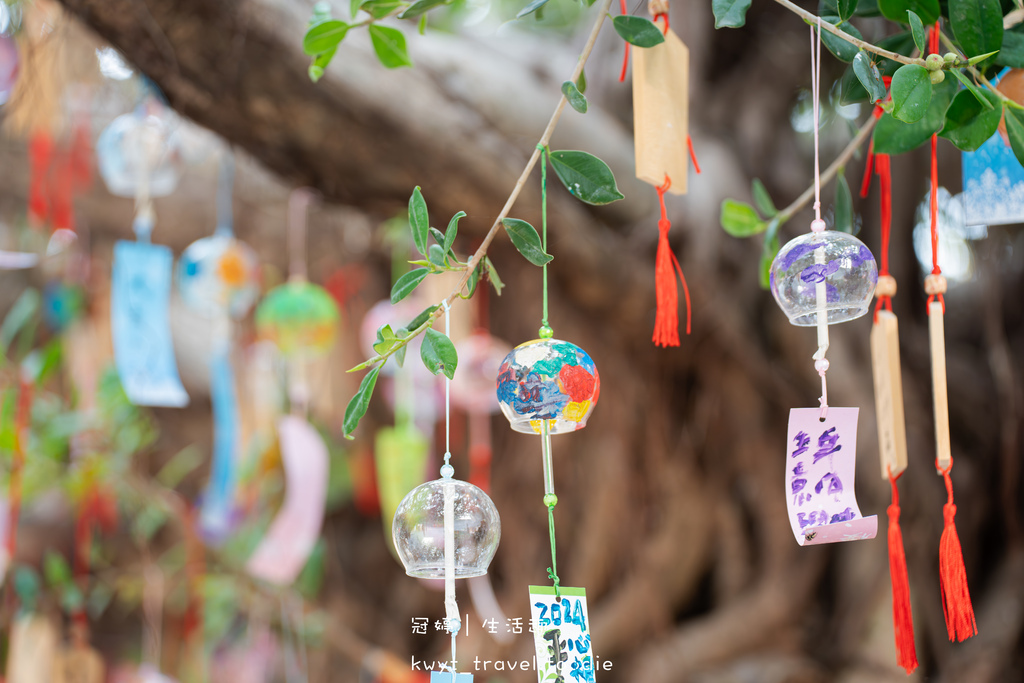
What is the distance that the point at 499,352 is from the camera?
120 cm

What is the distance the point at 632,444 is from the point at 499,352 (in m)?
0.29

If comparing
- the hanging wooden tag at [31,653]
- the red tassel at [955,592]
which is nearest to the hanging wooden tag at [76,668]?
the hanging wooden tag at [31,653]

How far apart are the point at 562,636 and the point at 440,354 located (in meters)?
0.18

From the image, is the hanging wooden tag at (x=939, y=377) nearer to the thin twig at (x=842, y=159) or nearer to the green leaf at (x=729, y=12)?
the thin twig at (x=842, y=159)

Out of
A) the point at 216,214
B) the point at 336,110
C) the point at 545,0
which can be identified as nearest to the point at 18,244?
the point at 216,214

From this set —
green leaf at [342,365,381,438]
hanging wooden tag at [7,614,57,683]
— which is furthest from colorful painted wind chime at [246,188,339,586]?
green leaf at [342,365,381,438]

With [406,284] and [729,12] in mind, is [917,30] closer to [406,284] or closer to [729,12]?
[729,12]

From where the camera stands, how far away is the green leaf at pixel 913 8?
17.3 inches

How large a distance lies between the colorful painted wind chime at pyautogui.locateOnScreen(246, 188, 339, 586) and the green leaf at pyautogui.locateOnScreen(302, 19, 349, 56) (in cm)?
56

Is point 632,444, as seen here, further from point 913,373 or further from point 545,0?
point 545,0

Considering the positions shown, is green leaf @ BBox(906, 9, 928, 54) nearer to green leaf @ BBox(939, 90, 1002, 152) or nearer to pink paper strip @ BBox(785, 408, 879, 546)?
green leaf @ BBox(939, 90, 1002, 152)

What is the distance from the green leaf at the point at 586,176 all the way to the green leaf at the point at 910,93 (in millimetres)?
146

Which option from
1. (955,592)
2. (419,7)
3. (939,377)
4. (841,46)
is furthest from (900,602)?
(419,7)

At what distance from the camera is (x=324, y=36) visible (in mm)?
512
